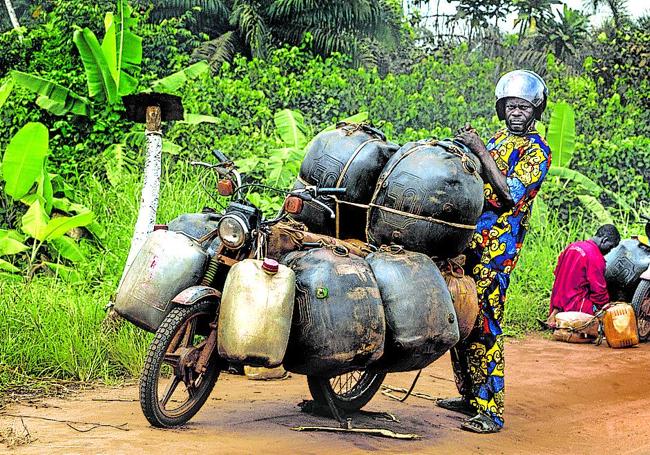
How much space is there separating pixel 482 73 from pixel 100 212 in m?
9.31

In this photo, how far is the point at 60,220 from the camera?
7.89 m

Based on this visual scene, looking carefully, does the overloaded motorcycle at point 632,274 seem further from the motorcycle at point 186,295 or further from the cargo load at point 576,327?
the motorcycle at point 186,295

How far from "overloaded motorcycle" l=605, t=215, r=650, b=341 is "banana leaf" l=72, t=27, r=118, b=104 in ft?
21.1

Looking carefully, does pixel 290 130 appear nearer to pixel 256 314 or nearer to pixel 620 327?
pixel 620 327

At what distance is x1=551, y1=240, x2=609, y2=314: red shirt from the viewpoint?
974cm

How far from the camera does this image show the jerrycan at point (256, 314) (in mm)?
4344

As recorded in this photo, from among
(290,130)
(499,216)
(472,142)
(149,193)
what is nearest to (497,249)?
(499,216)

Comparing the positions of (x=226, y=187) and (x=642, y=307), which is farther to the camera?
(x=642, y=307)

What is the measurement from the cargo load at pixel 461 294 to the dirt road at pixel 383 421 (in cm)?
70

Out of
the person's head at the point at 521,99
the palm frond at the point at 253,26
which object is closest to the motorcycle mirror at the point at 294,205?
the person's head at the point at 521,99

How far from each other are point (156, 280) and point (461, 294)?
182 centimetres

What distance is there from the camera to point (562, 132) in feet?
41.4

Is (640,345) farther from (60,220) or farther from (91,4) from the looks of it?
(91,4)

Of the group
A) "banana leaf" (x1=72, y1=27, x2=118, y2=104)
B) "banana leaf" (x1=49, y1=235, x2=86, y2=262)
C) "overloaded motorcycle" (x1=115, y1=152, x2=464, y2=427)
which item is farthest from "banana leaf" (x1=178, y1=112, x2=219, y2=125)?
"overloaded motorcycle" (x1=115, y1=152, x2=464, y2=427)
